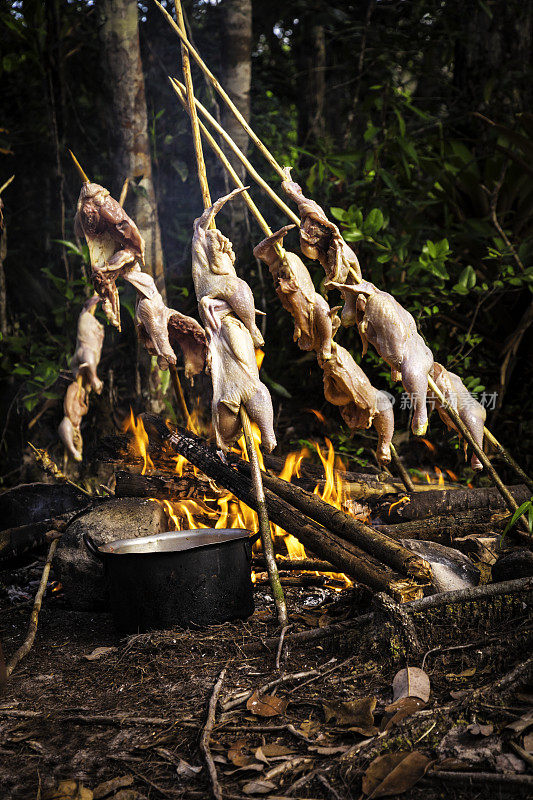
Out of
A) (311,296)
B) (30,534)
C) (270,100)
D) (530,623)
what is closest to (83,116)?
(270,100)

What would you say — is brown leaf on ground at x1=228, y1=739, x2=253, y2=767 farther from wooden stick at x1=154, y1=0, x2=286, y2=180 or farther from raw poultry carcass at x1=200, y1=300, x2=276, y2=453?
wooden stick at x1=154, y1=0, x2=286, y2=180

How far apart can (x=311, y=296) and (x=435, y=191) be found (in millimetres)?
3685

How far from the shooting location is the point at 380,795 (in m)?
1.59

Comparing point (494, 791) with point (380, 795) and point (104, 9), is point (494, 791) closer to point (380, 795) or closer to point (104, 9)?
point (380, 795)

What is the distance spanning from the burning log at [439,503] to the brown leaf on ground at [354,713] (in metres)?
1.72

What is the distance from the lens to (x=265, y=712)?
2.09 m

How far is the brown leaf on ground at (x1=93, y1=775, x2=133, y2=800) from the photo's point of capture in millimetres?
1740

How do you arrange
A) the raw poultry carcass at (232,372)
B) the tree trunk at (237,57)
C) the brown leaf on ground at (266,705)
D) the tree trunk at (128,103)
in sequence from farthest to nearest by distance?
the tree trunk at (237,57), the tree trunk at (128,103), the raw poultry carcass at (232,372), the brown leaf on ground at (266,705)

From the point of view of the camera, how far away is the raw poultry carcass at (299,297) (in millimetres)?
2543

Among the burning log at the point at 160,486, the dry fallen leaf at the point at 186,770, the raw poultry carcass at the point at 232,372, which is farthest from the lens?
the burning log at the point at 160,486

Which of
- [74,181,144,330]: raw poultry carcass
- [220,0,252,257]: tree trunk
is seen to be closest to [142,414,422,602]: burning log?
[74,181,144,330]: raw poultry carcass

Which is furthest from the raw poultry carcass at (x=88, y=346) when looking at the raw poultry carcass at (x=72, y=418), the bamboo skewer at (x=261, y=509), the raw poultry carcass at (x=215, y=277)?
the bamboo skewer at (x=261, y=509)

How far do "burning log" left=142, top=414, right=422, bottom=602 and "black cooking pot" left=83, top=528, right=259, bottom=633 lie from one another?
323 millimetres

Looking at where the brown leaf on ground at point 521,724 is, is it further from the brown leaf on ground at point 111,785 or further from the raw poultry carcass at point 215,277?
the raw poultry carcass at point 215,277
